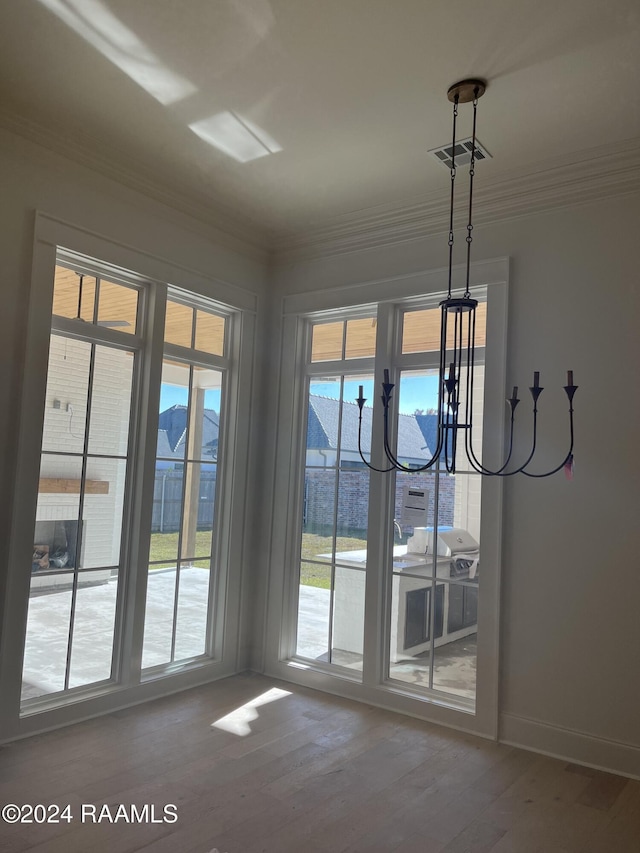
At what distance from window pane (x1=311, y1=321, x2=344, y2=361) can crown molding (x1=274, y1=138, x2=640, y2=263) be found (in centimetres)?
50

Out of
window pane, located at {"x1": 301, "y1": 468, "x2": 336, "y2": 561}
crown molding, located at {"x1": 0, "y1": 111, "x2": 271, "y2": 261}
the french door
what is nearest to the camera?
crown molding, located at {"x1": 0, "y1": 111, "x2": 271, "y2": 261}

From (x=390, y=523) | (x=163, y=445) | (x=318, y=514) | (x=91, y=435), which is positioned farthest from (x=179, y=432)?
(x=390, y=523)

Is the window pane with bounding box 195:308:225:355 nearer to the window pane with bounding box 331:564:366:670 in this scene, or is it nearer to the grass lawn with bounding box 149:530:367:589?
the grass lawn with bounding box 149:530:367:589

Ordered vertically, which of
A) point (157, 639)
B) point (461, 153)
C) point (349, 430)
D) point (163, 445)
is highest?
point (461, 153)

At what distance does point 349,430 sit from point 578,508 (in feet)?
5.09

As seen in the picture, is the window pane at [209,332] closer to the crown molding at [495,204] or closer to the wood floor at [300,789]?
the crown molding at [495,204]

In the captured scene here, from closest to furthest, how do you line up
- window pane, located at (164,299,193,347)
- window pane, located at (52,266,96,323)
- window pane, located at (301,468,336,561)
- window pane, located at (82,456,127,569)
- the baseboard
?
the baseboard, window pane, located at (52,266,96,323), window pane, located at (82,456,127,569), window pane, located at (164,299,193,347), window pane, located at (301,468,336,561)

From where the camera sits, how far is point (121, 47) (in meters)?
2.52

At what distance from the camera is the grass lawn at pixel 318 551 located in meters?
A: 4.08

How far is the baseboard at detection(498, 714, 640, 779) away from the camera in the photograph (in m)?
2.94

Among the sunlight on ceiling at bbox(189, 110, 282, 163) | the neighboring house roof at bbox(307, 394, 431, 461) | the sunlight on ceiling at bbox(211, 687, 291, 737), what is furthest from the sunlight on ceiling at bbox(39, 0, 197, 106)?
the sunlight on ceiling at bbox(211, 687, 291, 737)

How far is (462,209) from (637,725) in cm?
287

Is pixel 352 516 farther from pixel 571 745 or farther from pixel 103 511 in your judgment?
pixel 571 745

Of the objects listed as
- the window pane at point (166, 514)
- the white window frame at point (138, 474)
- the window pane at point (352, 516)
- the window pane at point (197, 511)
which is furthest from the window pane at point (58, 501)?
the window pane at point (352, 516)
